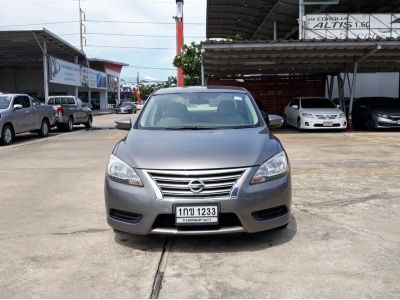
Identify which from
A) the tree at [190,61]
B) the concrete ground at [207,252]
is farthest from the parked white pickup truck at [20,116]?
the tree at [190,61]

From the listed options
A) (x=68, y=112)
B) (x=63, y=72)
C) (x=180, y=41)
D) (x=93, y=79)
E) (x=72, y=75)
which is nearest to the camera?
(x=68, y=112)

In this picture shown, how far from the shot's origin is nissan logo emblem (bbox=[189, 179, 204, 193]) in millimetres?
4266

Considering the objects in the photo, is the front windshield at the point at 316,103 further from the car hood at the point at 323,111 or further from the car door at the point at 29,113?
the car door at the point at 29,113

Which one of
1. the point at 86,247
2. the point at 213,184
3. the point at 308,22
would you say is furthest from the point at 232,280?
the point at 308,22

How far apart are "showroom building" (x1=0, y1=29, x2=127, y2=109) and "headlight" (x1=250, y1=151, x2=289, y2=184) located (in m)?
27.0

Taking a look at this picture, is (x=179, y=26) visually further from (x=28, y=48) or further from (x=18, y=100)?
(x=18, y=100)

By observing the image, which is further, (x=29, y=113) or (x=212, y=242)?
(x=29, y=113)

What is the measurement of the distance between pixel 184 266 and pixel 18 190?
4.56m

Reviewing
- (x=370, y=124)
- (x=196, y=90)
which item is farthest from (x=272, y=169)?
(x=370, y=124)

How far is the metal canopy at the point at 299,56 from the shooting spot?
1738 centimetres

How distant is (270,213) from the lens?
4.54 metres

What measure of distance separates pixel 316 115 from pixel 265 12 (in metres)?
17.2

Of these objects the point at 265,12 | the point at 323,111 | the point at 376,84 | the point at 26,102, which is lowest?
the point at 323,111

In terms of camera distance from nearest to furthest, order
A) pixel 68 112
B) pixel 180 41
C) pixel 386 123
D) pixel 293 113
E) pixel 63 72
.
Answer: pixel 386 123
pixel 293 113
pixel 68 112
pixel 63 72
pixel 180 41
